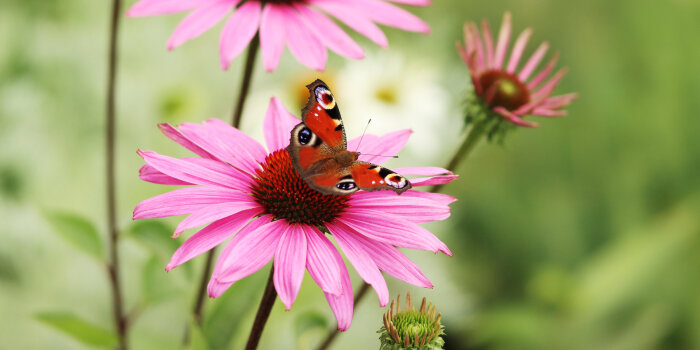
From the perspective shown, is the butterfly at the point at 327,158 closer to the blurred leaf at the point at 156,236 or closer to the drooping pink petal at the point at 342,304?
the drooping pink petal at the point at 342,304

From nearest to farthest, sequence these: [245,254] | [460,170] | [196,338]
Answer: [245,254] → [196,338] → [460,170]

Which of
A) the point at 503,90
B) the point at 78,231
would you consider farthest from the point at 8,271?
the point at 503,90

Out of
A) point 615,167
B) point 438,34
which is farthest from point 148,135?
point 615,167

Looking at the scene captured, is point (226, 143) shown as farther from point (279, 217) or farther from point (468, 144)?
point (468, 144)

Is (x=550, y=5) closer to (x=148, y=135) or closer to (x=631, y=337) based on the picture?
(x=631, y=337)

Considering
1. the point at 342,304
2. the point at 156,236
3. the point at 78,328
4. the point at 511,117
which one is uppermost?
the point at 511,117

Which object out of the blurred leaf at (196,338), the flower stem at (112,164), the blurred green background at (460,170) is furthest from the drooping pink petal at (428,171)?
the blurred green background at (460,170)

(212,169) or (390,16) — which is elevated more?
(390,16)
